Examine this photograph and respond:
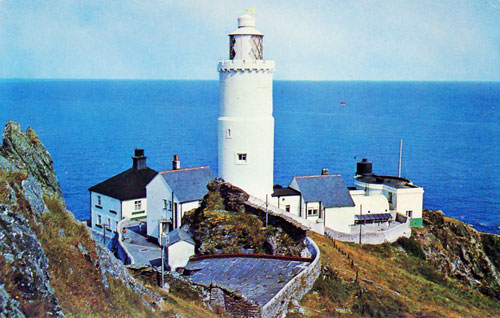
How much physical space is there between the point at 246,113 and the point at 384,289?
13.6 m

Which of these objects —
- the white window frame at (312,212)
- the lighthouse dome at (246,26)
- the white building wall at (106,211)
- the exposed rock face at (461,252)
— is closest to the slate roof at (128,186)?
the white building wall at (106,211)

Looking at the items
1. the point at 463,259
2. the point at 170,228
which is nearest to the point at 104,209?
the point at 170,228

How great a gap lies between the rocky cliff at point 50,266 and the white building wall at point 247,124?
17366 millimetres

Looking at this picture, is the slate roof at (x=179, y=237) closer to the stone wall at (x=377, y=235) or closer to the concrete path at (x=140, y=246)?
the concrete path at (x=140, y=246)

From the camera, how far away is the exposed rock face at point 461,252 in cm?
4091

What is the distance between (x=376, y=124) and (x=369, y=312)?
437 ft

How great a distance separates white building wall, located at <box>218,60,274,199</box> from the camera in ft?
111

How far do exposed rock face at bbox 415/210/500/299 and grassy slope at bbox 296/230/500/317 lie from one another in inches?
134

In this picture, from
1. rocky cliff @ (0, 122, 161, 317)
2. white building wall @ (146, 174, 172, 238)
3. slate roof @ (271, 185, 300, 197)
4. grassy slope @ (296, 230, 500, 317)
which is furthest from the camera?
slate roof @ (271, 185, 300, 197)

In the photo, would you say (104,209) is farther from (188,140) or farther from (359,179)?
(188,140)

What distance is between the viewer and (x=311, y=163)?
92.6 meters

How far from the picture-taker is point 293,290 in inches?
915

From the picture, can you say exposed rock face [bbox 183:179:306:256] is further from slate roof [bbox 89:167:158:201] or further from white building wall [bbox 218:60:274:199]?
slate roof [bbox 89:167:158:201]

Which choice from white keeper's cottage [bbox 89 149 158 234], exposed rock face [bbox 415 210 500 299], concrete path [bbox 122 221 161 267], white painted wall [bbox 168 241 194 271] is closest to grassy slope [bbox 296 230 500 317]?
exposed rock face [bbox 415 210 500 299]
